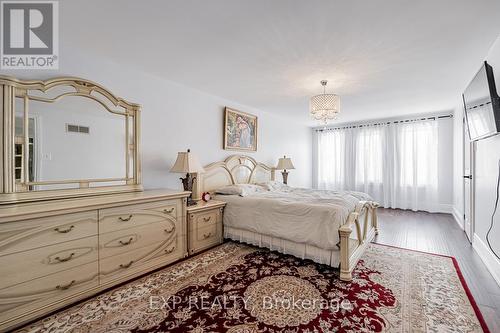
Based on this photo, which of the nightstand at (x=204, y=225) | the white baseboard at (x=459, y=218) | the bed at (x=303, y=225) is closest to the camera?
the bed at (x=303, y=225)

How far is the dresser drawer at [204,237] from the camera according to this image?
9.46ft

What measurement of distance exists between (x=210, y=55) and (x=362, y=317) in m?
2.88

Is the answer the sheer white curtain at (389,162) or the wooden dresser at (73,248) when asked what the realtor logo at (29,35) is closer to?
the wooden dresser at (73,248)

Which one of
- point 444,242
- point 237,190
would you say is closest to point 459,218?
point 444,242

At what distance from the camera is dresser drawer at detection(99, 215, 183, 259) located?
6.82ft

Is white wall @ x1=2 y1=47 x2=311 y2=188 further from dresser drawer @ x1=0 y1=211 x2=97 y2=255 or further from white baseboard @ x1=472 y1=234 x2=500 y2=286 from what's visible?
white baseboard @ x1=472 y1=234 x2=500 y2=286

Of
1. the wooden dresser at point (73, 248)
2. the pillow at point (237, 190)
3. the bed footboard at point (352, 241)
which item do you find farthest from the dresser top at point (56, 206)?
the bed footboard at point (352, 241)

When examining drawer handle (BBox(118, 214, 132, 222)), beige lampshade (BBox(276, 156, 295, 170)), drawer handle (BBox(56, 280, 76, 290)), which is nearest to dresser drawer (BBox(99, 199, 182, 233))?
drawer handle (BBox(118, 214, 132, 222))

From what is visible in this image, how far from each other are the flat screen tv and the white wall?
276cm

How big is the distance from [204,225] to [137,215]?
966mm

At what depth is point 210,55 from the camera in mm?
2502

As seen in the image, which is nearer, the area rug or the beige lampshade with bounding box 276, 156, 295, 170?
Result: the area rug

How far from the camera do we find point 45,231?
5.65 feet

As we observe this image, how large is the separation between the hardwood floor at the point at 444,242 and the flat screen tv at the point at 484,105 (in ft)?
4.86
